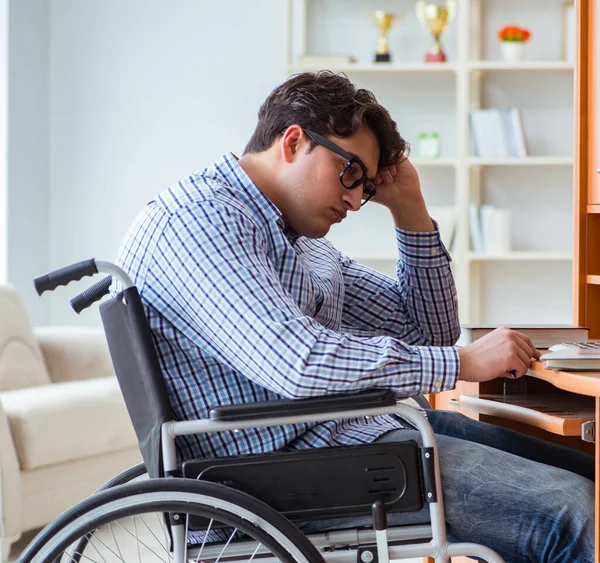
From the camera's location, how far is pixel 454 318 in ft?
5.57

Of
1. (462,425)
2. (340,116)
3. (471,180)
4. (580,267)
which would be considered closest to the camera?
(340,116)

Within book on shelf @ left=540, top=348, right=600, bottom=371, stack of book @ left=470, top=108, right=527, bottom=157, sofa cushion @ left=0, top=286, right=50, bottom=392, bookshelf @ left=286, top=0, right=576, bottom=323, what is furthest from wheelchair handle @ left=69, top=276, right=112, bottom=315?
stack of book @ left=470, top=108, right=527, bottom=157

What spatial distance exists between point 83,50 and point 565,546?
377 centimetres

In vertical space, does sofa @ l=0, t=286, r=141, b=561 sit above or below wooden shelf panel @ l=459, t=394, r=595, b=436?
below

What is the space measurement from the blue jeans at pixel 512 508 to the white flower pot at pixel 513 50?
10.0 feet

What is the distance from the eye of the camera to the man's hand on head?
63.4 inches

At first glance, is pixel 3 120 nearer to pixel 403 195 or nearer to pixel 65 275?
pixel 403 195

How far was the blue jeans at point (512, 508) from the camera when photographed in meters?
1.16

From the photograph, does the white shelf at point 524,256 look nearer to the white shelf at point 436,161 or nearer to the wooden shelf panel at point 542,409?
the white shelf at point 436,161

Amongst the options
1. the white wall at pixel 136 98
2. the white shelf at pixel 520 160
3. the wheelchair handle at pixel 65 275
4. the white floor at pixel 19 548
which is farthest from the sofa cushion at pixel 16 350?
the white shelf at pixel 520 160

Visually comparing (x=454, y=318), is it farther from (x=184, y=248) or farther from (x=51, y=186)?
(x=51, y=186)

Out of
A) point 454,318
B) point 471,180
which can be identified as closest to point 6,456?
point 454,318

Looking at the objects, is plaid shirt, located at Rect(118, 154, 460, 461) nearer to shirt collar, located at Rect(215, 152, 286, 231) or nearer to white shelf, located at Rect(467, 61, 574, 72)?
shirt collar, located at Rect(215, 152, 286, 231)

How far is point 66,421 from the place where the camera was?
264 cm
